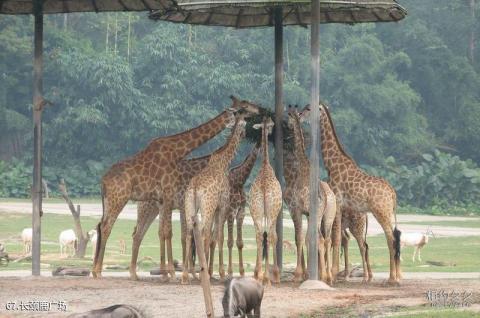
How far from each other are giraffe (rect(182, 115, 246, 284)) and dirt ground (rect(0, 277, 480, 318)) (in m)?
0.80

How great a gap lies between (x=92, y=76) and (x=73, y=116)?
2195mm

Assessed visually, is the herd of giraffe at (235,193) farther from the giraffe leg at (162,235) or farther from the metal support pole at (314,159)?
the metal support pole at (314,159)

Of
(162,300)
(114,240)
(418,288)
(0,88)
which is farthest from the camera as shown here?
(0,88)

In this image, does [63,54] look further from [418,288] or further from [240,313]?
[240,313]

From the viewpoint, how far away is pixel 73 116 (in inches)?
2426

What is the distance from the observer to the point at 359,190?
2016 centimetres

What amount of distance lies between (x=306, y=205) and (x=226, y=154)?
1504 mm

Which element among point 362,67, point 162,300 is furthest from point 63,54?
point 162,300

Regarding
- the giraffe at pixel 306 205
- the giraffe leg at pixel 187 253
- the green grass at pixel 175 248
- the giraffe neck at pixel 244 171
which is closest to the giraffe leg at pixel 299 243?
the giraffe at pixel 306 205

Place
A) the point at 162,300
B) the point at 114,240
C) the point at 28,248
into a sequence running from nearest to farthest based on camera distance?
the point at 162,300
the point at 28,248
the point at 114,240

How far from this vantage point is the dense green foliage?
60.5 metres

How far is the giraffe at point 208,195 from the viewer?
19141 millimetres

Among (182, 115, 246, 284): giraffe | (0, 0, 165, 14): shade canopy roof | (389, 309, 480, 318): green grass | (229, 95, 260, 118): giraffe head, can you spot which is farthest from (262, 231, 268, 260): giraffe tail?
(0, 0, 165, 14): shade canopy roof

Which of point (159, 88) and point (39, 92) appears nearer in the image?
point (39, 92)
